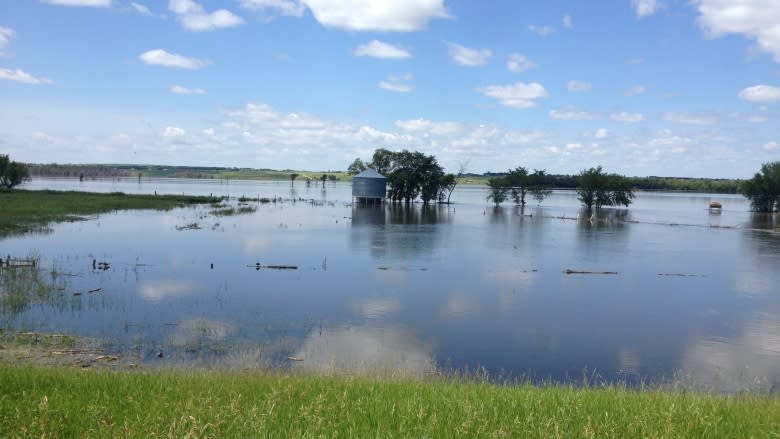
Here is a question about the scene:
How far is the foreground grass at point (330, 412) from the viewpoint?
5.78 metres

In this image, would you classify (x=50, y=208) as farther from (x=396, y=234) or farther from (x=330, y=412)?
(x=330, y=412)

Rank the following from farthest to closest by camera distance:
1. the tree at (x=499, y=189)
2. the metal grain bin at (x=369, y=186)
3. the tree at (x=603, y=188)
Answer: the tree at (x=499, y=189) < the tree at (x=603, y=188) < the metal grain bin at (x=369, y=186)

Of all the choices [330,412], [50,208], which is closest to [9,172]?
[50,208]

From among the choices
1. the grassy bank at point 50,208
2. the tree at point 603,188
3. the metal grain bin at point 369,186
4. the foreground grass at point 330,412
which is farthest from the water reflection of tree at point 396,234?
the tree at point 603,188

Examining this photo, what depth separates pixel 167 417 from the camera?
21.1 ft

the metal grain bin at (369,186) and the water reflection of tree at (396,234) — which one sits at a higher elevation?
the metal grain bin at (369,186)

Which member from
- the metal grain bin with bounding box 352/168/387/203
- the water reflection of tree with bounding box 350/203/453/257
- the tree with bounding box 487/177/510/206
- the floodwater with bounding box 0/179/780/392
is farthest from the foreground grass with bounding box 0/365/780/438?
the tree with bounding box 487/177/510/206

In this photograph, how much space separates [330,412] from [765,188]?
4371 inches

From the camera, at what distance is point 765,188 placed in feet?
316

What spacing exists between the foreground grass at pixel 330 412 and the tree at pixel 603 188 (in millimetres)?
95218

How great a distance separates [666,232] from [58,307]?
56103 millimetres

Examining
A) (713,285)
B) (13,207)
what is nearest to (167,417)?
(713,285)

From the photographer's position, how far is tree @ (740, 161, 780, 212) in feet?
311

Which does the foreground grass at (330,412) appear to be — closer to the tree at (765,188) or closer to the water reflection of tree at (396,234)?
the water reflection of tree at (396,234)
